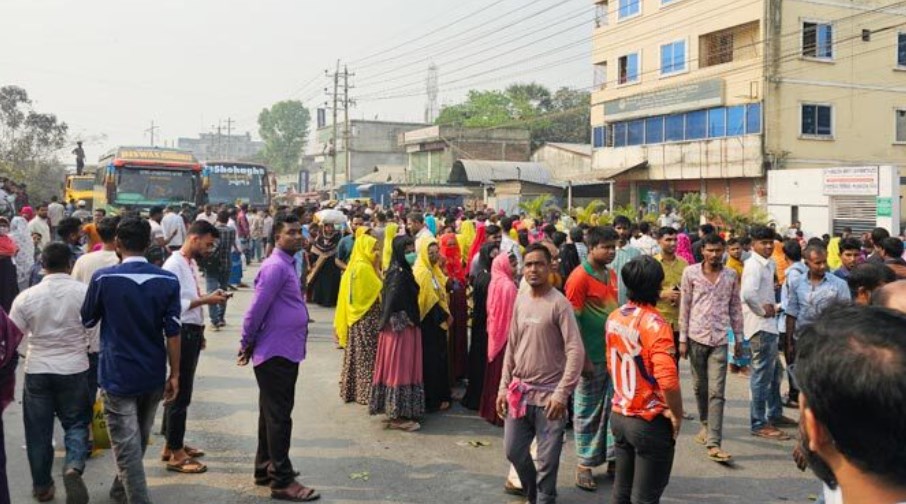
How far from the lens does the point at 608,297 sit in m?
5.71

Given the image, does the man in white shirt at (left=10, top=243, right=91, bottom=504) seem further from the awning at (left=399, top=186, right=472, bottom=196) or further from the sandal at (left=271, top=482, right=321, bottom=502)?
the awning at (left=399, top=186, right=472, bottom=196)

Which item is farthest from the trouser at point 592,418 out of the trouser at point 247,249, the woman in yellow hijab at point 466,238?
the trouser at point 247,249

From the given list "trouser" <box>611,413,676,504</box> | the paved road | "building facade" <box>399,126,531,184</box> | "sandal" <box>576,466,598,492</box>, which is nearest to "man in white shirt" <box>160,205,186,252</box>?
the paved road

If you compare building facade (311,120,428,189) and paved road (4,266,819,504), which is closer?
paved road (4,266,819,504)

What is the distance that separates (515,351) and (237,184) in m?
20.6

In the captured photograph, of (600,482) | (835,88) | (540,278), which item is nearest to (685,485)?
(600,482)

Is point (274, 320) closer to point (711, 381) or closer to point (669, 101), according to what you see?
point (711, 381)

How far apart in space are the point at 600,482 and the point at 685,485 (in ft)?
2.02

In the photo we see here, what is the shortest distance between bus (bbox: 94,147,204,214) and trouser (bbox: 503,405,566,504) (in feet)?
57.3

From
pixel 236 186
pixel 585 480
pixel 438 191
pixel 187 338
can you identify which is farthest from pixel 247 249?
pixel 438 191

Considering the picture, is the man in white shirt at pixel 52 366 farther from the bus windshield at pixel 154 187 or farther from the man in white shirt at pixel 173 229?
the bus windshield at pixel 154 187

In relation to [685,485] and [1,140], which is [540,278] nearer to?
[685,485]

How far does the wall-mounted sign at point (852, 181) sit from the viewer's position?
2005cm

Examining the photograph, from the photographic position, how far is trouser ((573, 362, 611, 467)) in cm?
557
